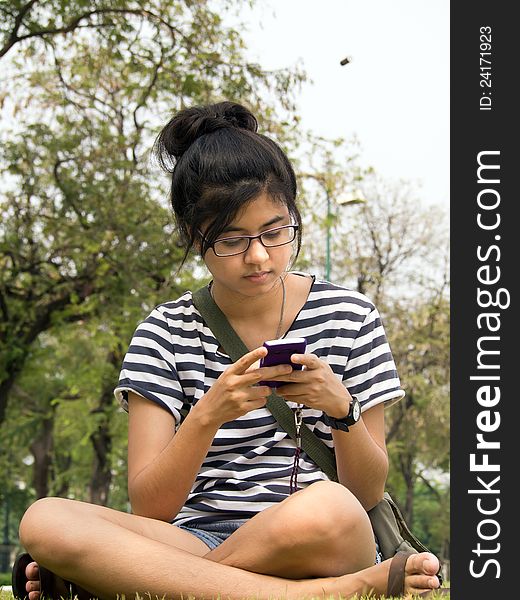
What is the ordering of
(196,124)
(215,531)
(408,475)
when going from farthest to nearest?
(408,475), (196,124), (215,531)

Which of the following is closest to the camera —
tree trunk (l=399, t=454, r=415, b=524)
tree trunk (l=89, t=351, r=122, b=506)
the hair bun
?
the hair bun

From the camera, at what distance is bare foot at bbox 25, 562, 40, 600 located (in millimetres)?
2855

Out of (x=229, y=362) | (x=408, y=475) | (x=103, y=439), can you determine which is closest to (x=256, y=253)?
(x=229, y=362)

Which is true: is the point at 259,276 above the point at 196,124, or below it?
below

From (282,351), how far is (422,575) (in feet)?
2.39

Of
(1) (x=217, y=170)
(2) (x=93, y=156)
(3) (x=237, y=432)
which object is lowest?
(3) (x=237, y=432)

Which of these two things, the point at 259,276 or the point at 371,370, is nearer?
the point at 259,276

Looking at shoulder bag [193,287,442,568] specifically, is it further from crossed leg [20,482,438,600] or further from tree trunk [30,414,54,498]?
tree trunk [30,414,54,498]

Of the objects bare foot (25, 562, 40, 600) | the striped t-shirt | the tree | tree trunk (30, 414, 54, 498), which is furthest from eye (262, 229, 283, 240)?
tree trunk (30, 414, 54, 498)

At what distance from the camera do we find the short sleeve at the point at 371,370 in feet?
9.91

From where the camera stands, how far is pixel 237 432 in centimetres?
304

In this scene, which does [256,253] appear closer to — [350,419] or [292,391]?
[292,391]

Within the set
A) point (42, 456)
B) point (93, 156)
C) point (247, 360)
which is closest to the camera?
point (247, 360)

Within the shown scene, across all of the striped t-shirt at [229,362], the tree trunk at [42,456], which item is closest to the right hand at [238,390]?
the striped t-shirt at [229,362]
